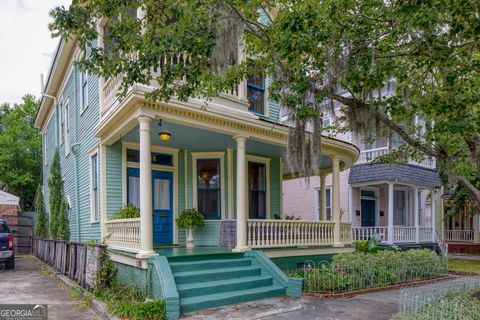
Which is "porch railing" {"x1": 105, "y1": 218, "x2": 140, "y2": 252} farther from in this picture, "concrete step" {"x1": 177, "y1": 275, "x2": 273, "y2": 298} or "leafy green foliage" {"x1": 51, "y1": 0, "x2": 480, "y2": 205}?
"leafy green foliage" {"x1": 51, "y1": 0, "x2": 480, "y2": 205}

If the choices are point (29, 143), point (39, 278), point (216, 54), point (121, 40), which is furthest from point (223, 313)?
point (29, 143)

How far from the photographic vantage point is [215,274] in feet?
24.5

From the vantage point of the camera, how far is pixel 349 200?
16953 millimetres

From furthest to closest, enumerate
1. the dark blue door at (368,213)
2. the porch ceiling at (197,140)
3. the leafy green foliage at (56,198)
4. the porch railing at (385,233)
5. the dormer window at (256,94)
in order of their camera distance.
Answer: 1. the dark blue door at (368,213)
2. the porch railing at (385,233)
3. the leafy green foliage at (56,198)
4. the dormer window at (256,94)
5. the porch ceiling at (197,140)

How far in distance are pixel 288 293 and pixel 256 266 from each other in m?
0.90

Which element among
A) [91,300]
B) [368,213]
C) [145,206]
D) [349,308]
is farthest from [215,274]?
[368,213]

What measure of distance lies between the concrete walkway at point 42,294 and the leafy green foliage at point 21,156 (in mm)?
17766

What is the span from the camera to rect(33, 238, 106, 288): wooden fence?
802 centimetres

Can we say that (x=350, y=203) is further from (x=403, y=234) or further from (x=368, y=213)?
(x=403, y=234)

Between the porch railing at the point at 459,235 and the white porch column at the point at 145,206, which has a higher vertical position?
the white porch column at the point at 145,206

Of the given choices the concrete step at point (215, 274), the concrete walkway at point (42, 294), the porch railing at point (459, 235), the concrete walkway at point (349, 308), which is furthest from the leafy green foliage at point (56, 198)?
the porch railing at point (459, 235)

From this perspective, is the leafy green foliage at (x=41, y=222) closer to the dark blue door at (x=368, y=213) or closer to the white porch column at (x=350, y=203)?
the white porch column at (x=350, y=203)

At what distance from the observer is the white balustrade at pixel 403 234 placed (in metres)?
15.7

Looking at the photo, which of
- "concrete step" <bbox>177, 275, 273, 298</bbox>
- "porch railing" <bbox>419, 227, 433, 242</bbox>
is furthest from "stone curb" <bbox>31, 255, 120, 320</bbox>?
"porch railing" <bbox>419, 227, 433, 242</bbox>
